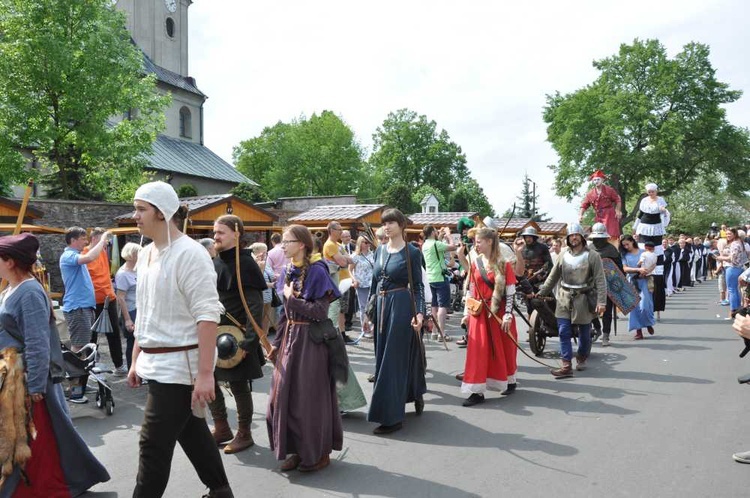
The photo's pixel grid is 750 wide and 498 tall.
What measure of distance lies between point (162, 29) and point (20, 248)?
50.4 m

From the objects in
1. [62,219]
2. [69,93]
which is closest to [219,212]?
[62,219]

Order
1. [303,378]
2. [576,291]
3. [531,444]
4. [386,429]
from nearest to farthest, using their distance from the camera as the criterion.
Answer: [303,378] → [531,444] → [386,429] → [576,291]

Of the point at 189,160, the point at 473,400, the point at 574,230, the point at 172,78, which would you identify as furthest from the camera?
the point at 172,78

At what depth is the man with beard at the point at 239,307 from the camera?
504 cm

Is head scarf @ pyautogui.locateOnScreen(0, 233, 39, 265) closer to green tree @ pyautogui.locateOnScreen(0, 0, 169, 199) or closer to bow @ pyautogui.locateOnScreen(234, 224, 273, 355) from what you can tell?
bow @ pyautogui.locateOnScreen(234, 224, 273, 355)

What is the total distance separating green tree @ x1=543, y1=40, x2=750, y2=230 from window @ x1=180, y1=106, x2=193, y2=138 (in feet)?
98.7

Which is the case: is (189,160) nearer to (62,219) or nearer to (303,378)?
(62,219)

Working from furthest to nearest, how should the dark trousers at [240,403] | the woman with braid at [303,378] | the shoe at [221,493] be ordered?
the dark trousers at [240,403], the woman with braid at [303,378], the shoe at [221,493]

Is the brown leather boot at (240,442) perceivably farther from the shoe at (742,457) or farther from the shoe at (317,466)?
the shoe at (742,457)

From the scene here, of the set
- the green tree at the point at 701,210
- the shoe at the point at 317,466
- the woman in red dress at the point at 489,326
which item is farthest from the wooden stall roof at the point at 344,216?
the green tree at the point at 701,210

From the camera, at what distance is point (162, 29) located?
48.7m

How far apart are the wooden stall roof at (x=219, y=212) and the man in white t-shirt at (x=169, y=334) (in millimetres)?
13889

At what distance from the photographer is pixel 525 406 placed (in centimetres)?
649

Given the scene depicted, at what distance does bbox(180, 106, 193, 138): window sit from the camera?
50.8 meters
